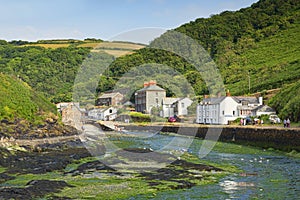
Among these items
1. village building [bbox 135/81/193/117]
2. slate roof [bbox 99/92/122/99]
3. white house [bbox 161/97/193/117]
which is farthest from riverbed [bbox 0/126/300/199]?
slate roof [bbox 99/92/122/99]

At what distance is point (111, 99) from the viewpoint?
117000mm

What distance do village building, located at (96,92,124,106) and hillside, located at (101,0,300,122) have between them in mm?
12294

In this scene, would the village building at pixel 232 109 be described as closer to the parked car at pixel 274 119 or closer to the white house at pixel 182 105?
the parked car at pixel 274 119

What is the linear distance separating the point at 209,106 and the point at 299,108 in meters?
23.9

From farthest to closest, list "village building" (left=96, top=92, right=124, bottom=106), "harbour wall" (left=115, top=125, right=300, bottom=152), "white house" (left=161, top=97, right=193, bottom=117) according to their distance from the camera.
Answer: "village building" (left=96, top=92, right=124, bottom=106)
"white house" (left=161, top=97, right=193, bottom=117)
"harbour wall" (left=115, top=125, right=300, bottom=152)

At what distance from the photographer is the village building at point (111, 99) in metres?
116

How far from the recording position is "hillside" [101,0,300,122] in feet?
319

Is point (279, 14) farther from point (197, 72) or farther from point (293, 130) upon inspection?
point (293, 130)

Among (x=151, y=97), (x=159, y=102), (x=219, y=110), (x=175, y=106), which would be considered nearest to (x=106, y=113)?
(x=151, y=97)

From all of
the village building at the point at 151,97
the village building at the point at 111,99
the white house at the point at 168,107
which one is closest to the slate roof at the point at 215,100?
the white house at the point at 168,107

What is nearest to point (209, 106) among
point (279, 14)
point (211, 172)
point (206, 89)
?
point (206, 89)

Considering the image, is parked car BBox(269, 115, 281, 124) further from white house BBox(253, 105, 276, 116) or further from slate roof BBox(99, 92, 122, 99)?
slate roof BBox(99, 92, 122, 99)

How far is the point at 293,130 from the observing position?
121ft

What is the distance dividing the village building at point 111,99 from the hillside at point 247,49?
40.3 feet
